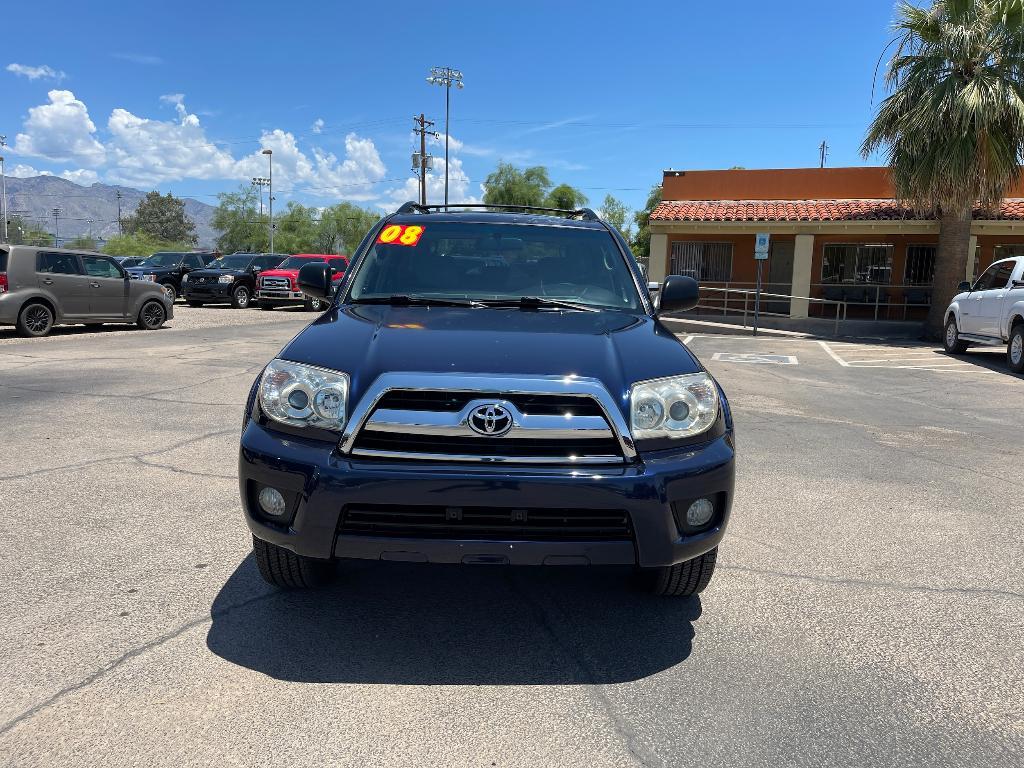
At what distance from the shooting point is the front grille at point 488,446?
288cm

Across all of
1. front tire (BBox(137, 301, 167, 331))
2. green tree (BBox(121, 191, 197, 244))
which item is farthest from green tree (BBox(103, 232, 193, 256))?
front tire (BBox(137, 301, 167, 331))

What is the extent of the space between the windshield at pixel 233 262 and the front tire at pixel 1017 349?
20.8m

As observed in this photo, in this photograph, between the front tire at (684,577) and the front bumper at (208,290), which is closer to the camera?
the front tire at (684,577)

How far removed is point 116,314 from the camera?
16250mm

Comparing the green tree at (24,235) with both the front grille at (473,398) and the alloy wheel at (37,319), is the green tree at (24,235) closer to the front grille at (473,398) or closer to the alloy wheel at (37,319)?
the alloy wheel at (37,319)

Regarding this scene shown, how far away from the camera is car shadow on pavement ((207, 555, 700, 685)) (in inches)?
119

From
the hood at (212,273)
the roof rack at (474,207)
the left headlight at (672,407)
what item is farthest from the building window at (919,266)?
the left headlight at (672,407)

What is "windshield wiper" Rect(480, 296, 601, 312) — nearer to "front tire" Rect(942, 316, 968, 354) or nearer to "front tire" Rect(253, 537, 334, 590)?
"front tire" Rect(253, 537, 334, 590)

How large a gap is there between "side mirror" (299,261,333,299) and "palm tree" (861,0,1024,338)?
17.3 m

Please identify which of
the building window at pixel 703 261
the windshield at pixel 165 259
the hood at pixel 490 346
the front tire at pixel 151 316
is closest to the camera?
the hood at pixel 490 346

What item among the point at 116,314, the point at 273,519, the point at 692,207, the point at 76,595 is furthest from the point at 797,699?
the point at 692,207

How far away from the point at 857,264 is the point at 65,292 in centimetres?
2043

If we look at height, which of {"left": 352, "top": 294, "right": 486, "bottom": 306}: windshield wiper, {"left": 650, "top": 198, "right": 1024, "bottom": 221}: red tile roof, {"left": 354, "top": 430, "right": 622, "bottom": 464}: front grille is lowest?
{"left": 354, "top": 430, "right": 622, "bottom": 464}: front grille

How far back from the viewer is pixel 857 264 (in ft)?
79.3
